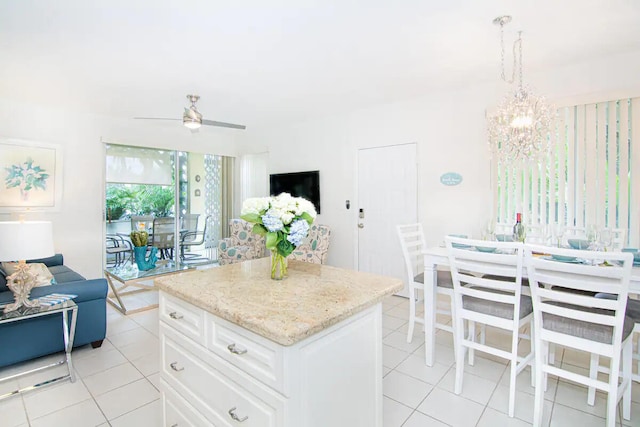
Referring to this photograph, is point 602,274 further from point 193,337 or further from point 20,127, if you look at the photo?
point 20,127

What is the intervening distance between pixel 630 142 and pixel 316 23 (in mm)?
2880

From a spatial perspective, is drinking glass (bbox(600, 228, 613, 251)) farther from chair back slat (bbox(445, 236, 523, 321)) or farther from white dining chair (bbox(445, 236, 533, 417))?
chair back slat (bbox(445, 236, 523, 321))

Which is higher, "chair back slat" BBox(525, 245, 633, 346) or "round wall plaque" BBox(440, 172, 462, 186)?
"round wall plaque" BBox(440, 172, 462, 186)

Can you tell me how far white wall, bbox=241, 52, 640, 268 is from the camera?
9.97ft

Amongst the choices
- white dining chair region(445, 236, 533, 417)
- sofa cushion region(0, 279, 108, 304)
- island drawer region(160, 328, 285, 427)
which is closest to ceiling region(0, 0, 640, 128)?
white dining chair region(445, 236, 533, 417)

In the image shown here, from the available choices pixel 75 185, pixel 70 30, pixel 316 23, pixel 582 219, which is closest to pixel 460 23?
pixel 316 23

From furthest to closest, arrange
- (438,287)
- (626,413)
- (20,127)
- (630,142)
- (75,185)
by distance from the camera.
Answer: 1. (75,185)
2. (20,127)
3. (630,142)
4. (438,287)
5. (626,413)

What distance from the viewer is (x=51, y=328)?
2.58 metres

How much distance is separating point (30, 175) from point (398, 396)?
197 inches

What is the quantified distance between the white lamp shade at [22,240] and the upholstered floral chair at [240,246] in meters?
2.54

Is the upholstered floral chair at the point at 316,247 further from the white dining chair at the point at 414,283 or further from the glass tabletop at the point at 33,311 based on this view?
the glass tabletop at the point at 33,311

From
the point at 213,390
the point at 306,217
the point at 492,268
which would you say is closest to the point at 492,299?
the point at 492,268

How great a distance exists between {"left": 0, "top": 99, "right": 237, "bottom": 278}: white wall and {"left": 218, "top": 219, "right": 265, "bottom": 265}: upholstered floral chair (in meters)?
1.75

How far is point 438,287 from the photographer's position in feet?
8.65
